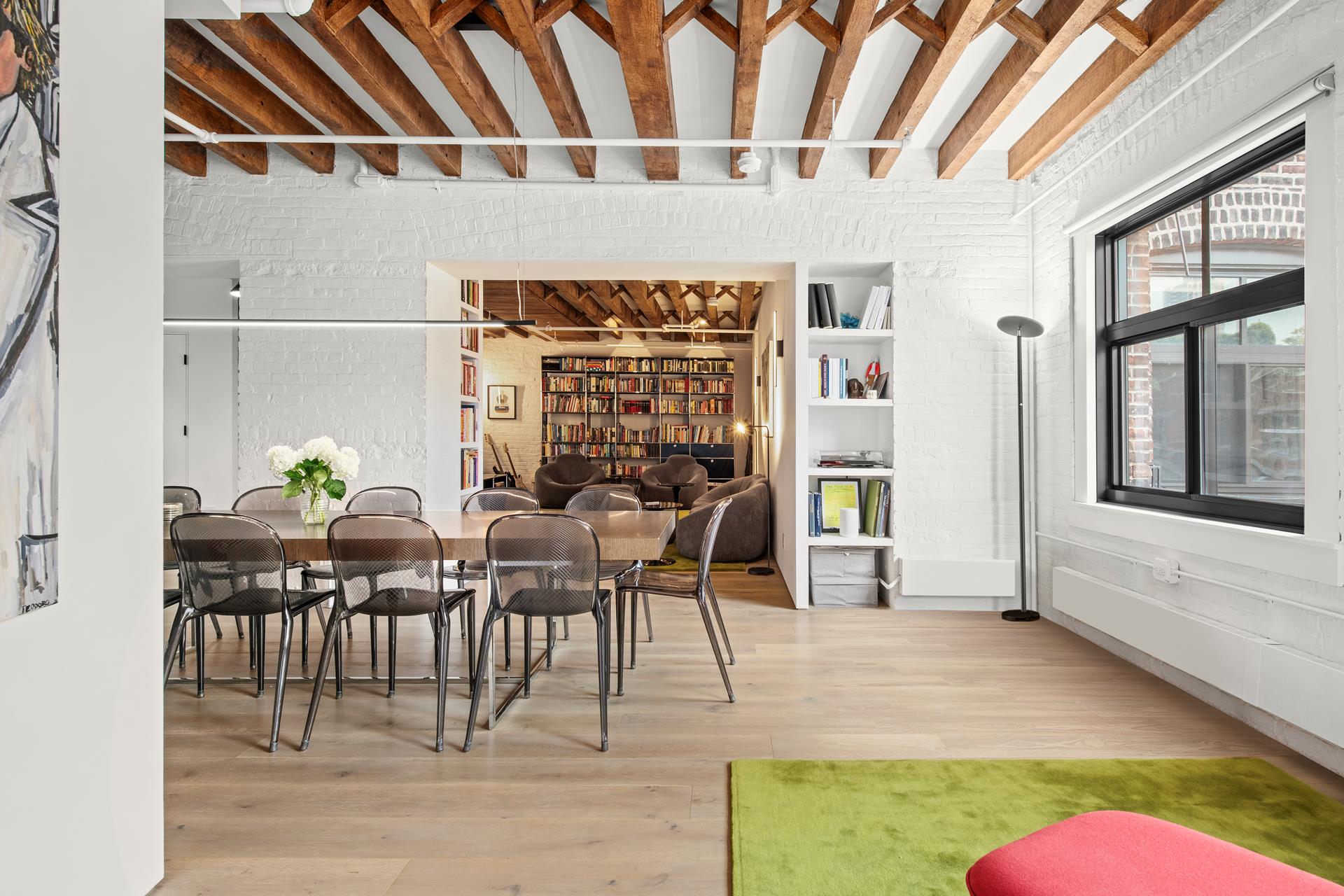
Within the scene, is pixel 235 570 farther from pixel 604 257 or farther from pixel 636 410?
pixel 636 410

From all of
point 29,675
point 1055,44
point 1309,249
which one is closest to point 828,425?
point 1055,44

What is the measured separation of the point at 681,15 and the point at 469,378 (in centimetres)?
359

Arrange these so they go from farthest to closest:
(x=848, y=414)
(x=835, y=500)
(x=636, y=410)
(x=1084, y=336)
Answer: (x=636, y=410)
(x=848, y=414)
(x=835, y=500)
(x=1084, y=336)

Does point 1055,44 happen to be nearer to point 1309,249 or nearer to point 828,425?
point 1309,249

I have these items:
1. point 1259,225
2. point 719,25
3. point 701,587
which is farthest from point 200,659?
point 1259,225

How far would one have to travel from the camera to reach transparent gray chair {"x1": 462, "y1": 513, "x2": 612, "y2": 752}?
2672 millimetres

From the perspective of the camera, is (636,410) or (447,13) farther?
(636,410)

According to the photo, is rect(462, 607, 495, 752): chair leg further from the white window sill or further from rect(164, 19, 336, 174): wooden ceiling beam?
the white window sill

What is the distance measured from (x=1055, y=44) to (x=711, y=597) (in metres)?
2.94

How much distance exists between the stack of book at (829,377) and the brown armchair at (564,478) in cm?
578

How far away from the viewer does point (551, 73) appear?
146 inches

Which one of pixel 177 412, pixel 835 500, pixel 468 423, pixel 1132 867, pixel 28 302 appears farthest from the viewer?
pixel 468 423

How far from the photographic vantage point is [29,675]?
4.73 ft

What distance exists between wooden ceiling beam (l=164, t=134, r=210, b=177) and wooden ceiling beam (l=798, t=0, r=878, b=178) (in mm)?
4001
